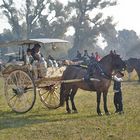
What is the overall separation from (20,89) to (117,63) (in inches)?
125

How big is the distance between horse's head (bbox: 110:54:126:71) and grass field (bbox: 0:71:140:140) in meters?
1.42

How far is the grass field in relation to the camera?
954cm

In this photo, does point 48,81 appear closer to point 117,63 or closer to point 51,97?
point 51,97

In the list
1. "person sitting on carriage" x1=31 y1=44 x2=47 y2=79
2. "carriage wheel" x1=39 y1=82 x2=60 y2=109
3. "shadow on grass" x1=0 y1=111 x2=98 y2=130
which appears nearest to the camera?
"shadow on grass" x1=0 y1=111 x2=98 y2=130

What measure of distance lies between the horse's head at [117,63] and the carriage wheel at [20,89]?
258 centimetres

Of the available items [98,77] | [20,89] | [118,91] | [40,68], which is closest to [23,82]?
[20,89]

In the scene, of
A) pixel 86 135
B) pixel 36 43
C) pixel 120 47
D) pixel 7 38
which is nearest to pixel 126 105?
pixel 36 43

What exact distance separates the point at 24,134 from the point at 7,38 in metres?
59.5

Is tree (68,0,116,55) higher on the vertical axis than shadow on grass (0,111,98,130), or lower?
higher

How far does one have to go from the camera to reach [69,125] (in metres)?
10.8

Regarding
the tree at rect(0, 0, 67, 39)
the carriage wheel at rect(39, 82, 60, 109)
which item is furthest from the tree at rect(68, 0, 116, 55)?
the carriage wheel at rect(39, 82, 60, 109)

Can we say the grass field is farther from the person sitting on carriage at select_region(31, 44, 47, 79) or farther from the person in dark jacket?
the person sitting on carriage at select_region(31, 44, 47, 79)

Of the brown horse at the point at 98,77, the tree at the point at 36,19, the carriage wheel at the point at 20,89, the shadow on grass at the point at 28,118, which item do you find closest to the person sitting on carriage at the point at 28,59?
the carriage wheel at the point at 20,89

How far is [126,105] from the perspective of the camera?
14586 millimetres
